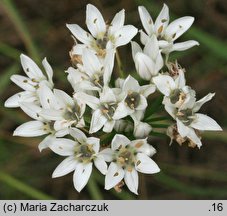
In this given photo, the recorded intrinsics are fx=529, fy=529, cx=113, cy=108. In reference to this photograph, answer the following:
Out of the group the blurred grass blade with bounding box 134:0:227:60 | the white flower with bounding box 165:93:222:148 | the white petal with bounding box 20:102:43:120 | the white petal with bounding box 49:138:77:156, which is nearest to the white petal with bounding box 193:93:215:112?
the white flower with bounding box 165:93:222:148

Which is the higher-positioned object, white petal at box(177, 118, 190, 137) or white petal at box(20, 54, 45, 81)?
white petal at box(20, 54, 45, 81)

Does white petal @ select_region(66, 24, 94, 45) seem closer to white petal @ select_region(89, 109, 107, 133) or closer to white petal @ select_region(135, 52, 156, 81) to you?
white petal @ select_region(135, 52, 156, 81)

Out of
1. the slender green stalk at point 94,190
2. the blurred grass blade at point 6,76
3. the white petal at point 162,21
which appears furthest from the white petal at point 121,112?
the blurred grass blade at point 6,76

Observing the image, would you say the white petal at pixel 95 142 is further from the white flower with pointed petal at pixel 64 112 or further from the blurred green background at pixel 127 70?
the blurred green background at pixel 127 70

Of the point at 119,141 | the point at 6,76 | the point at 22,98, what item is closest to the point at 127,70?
the point at 6,76

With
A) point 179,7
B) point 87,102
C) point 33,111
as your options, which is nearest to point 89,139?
point 87,102
